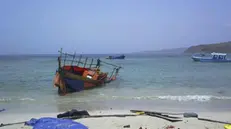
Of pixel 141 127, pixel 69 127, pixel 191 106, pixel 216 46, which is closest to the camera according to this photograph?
pixel 69 127

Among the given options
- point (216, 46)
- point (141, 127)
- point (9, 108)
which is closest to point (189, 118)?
point (141, 127)

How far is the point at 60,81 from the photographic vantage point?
722 inches

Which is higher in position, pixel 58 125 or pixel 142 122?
pixel 58 125

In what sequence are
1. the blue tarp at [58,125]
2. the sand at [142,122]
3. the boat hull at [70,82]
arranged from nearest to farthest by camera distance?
the blue tarp at [58,125], the sand at [142,122], the boat hull at [70,82]

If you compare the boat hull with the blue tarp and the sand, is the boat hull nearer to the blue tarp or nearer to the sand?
the sand

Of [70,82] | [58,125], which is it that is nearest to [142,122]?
[58,125]

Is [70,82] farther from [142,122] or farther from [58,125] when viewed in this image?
[58,125]

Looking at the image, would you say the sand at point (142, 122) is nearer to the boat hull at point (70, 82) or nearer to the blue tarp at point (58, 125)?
the blue tarp at point (58, 125)

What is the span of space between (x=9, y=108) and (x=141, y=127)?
24.7 feet

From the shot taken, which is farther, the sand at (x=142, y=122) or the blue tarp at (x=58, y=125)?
the sand at (x=142, y=122)

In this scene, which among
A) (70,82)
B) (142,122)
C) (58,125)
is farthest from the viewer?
(70,82)

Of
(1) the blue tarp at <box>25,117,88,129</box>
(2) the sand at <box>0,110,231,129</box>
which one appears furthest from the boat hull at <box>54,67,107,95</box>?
(1) the blue tarp at <box>25,117,88,129</box>

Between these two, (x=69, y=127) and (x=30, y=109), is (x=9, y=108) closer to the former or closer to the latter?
(x=30, y=109)

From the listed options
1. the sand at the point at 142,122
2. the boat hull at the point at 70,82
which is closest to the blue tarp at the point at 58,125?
the sand at the point at 142,122
